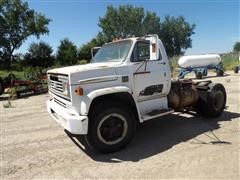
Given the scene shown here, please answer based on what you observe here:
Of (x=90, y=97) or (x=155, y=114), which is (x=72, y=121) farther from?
(x=155, y=114)

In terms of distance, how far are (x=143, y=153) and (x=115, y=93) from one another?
125cm

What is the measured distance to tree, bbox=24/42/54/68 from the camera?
50.4 metres

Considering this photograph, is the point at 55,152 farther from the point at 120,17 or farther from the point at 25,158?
the point at 120,17

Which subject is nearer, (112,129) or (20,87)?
(112,129)

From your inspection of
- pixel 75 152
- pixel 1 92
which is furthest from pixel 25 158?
pixel 1 92

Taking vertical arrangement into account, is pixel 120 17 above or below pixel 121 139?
above

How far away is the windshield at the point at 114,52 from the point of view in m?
6.27

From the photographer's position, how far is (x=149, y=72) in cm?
618

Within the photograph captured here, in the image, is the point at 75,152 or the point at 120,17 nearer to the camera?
the point at 75,152

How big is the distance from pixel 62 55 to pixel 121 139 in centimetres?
4596

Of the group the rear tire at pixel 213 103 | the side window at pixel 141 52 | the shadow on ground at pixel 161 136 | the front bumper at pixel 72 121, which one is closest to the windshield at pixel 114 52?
the side window at pixel 141 52

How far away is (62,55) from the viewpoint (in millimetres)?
50031

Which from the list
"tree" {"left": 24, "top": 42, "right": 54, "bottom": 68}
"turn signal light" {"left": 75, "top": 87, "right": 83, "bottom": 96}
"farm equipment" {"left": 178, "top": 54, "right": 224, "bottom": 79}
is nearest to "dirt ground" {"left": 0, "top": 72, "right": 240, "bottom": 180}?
"turn signal light" {"left": 75, "top": 87, "right": 83, "bottom": 96}

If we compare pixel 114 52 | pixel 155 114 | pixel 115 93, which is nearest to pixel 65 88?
pixel 115 93
